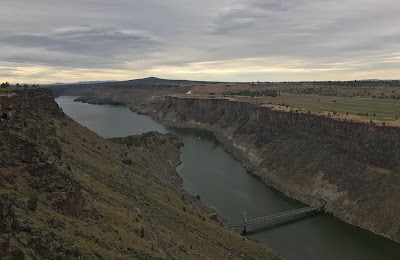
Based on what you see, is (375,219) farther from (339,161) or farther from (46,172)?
(46,172)

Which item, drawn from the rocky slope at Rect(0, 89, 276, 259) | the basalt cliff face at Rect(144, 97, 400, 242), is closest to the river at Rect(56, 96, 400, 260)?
the basalt cliff face at Rect(144, 97, 400, 242)

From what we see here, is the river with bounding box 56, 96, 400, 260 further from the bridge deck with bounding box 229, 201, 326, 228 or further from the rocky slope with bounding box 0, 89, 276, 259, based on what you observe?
the rocky slope with bounding box 0, 89, 276, 259

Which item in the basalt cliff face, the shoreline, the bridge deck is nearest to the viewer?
the bridge deck

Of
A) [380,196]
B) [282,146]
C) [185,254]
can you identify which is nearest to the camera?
[185,254]

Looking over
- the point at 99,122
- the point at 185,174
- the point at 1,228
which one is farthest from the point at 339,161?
the point at 99,122

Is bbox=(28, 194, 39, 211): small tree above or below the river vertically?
above

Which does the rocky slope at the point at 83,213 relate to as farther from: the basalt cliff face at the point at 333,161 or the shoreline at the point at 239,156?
the basalt cliff face at the point at 333,161

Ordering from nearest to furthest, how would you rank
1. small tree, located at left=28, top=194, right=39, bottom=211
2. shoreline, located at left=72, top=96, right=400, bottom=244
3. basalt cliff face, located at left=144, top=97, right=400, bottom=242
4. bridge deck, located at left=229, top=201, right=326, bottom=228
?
small tree, located at left=28, top=194, right=39, bottom=211 < bridge deck, located at left=229, top=201, right=326, bottom=228 < basalt cliff face, located at left=144, top=97, right=400, bottom=242 < shoreline, located at left=72, top=96, right=400, bottom=244
